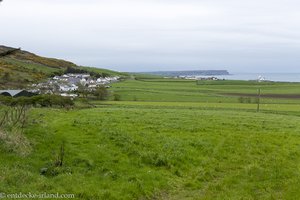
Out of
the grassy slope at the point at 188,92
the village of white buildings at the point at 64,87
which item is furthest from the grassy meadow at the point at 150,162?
the grassy slope at the point at 188,92

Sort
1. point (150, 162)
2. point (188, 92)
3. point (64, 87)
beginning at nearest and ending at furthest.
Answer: point (150, 162) < point (64, 87) < point (188, 92)

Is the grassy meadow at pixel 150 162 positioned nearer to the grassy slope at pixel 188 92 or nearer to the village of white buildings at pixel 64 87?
the village of white buildings at pixel 64 87

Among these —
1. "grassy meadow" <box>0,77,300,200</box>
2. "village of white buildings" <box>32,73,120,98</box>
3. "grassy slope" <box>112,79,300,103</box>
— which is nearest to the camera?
"grassy meadow" <box>0,77,300,200</box>

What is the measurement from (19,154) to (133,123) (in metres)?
13.0

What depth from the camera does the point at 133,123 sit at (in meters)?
29.6

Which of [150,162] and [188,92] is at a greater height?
[150,162]

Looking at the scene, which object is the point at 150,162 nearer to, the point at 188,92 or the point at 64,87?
the point at 64,87

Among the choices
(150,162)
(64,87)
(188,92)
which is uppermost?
(150,162)

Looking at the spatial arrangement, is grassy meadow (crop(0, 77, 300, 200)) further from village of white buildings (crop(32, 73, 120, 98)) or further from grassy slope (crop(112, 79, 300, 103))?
grassy slope (crop(112, 79, 300, 103))

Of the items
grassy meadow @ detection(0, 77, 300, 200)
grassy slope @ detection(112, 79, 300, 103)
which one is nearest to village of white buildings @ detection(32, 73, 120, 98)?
grassy slope @ detection(112, 79, 300, 103)

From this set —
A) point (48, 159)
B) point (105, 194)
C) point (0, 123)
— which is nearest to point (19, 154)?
point (48, 159)

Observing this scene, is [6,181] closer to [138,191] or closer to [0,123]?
[138,191]

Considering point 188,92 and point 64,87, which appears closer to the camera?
point 64,87

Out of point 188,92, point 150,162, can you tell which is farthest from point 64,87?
point 150,162
